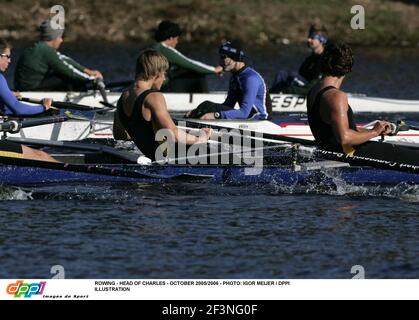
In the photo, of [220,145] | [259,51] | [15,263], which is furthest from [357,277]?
[259,51]

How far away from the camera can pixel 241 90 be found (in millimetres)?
19359

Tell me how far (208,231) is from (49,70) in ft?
33.8

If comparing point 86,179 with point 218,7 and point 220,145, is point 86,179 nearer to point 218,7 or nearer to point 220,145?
point 220,145

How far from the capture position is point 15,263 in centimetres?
1286

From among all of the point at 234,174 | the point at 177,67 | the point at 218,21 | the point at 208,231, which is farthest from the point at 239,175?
the point at 218,21

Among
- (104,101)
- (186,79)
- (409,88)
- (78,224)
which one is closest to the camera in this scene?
(78,224)

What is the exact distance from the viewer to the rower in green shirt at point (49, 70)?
23250 millimetres

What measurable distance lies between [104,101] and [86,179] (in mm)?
7399

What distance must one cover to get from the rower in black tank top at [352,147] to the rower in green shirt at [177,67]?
809cm

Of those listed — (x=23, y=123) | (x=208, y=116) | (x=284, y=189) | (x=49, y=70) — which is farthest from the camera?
(x=49, y=70)

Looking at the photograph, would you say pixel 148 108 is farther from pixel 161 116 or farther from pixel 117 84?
pixel 117 84

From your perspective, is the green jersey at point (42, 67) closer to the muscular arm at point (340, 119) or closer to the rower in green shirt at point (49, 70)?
the rower in green shirt at point (49, 70)

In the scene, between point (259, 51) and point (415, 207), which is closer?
point (415, 207)

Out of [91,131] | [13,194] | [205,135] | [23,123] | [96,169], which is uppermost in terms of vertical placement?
[205,135]
